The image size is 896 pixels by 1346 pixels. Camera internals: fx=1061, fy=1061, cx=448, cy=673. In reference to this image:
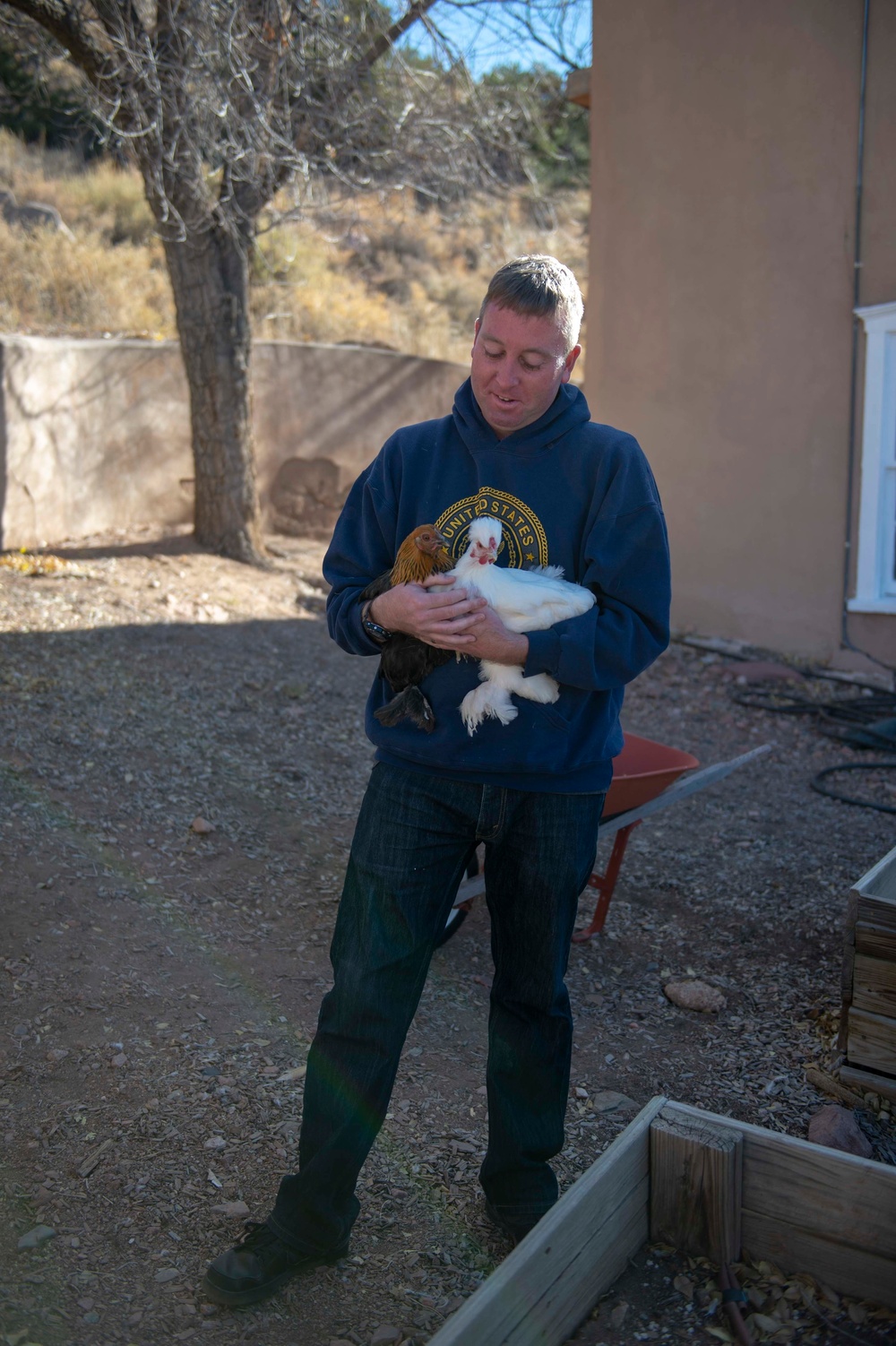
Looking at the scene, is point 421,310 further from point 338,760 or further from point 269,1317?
point 269,1317

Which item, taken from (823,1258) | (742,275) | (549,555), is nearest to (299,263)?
(742,275)

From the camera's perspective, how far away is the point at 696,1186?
7.07ft

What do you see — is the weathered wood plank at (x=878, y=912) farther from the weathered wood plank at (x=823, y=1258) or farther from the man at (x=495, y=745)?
the man at (x=495, y=745)

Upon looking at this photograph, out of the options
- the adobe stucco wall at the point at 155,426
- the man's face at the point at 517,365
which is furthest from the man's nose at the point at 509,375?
the adobe stucco wall at the point at 155,426

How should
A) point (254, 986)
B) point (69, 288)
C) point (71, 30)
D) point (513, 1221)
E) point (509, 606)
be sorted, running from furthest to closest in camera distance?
point (69, 288), point (71, 30), point (254, 986), point (513, 1221), point (509, 606)

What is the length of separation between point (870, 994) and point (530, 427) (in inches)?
71.4

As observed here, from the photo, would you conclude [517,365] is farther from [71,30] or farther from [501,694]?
[71,30]

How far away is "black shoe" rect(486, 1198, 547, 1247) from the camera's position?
2291 millimetres

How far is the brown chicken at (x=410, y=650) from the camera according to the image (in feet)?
6.89

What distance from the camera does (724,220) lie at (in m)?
7.99

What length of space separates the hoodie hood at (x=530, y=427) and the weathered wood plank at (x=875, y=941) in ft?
5.27

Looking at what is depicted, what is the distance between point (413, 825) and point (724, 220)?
7.30 m

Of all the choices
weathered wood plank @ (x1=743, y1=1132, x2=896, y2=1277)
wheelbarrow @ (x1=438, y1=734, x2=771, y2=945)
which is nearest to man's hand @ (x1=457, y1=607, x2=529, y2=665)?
weathered wood plank @ (x1=743, y1=1132, x2=896, y2=1277)

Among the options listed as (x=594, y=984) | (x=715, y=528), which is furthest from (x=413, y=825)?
(x=715, y=528)
